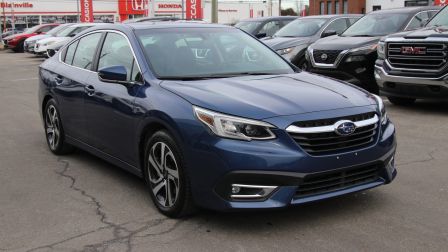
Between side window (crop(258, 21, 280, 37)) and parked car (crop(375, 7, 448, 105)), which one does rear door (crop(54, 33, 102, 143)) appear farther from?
side window (crop(258, 21, 280, 37))

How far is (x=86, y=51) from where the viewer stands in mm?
6277

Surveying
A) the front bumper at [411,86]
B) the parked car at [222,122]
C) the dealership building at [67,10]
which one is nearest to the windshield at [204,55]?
the parked car at [222,122]

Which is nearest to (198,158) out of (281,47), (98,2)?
(281,47)

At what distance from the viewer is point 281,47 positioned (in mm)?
12969

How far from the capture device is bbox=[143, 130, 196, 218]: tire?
14.1 ft

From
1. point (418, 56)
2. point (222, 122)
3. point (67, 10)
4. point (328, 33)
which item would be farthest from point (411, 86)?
point (67, 10)

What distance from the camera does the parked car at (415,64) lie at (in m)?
8.46

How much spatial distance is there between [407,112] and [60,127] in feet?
18.1

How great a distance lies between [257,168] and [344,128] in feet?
2.39

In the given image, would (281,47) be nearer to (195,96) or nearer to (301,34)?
(301,34)

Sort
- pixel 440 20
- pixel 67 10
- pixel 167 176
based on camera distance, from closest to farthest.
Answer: pixel 167 176 < pixel 440 20 < pixel 67 10

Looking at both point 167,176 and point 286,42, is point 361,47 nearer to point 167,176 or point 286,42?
point 286,42

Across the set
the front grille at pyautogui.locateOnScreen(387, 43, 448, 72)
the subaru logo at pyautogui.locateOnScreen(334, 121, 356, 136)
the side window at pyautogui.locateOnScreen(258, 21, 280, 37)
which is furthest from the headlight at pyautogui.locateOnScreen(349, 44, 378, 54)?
the subaru logo at pyautogui.locateOnScreen(334, 121, 356, 136)

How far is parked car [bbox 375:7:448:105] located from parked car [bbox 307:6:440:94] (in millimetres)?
1025
